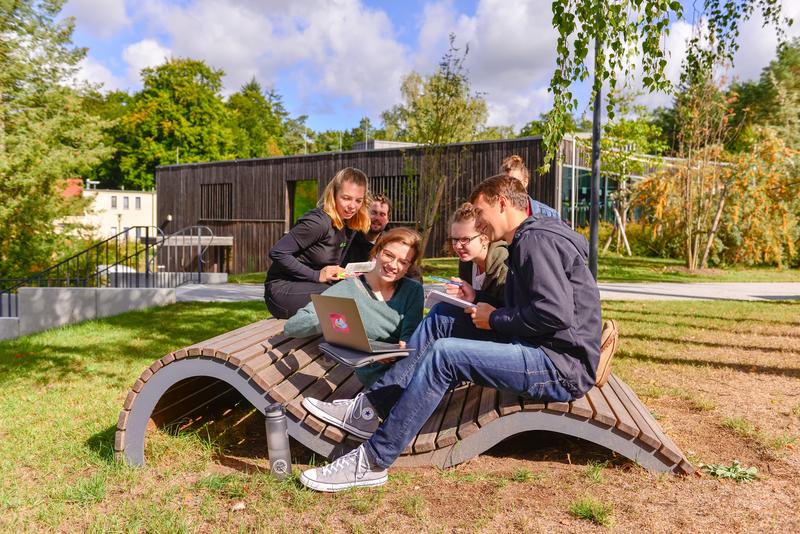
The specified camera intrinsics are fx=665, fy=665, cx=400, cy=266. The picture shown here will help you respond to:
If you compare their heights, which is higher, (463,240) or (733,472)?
(463,240)

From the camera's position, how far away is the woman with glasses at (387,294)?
4.08m

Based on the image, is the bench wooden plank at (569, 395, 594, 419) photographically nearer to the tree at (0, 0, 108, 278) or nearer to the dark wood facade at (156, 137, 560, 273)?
the tree at (0, 0, 108, 278)

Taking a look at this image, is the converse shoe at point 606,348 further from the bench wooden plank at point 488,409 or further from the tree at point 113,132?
the tree at point 113,132

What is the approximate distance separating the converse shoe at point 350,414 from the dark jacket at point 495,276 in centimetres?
102

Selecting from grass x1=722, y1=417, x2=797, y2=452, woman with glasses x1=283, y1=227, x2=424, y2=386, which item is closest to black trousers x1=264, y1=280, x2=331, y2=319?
woman with glasses x1=283, y1=227, x2=424, y2=386

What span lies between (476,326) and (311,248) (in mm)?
1827

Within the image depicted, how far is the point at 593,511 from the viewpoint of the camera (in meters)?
3.12

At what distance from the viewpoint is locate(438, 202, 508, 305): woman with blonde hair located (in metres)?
4.12

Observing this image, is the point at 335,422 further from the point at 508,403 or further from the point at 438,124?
the point at 438,124

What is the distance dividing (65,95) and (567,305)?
12.8 metres

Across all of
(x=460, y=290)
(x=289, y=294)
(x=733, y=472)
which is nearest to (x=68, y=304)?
(x=289, y=294)

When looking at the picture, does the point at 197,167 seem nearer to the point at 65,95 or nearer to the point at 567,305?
the point at 65,95

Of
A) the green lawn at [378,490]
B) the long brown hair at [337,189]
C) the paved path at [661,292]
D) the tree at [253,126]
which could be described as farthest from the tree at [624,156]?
the tree at [253,126]

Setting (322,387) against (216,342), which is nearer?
(216,342)
